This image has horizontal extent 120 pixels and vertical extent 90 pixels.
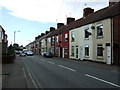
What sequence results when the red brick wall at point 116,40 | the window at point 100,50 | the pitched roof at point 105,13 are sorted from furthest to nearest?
the window at point 100,50
the pitched roof at point 105,13
the red brick wall at point 116,40

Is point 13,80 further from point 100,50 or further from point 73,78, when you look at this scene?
point 100,50

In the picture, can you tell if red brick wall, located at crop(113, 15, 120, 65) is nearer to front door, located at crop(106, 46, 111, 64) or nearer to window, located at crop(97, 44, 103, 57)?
front door, located at crop(106, 46, 111, 64)

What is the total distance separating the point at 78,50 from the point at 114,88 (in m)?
23.9

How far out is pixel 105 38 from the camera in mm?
23625

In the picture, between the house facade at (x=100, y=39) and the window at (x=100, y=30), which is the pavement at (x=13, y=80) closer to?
the house facade at (x=100, y=39)

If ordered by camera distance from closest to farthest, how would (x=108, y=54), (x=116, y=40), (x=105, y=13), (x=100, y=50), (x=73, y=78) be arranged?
(x=73, y=78), (x=116, y=40), (x=108, y=54), (x=100, y=50), (x=105, y=13)

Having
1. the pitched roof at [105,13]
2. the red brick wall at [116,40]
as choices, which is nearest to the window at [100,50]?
the red brick wall at [116,40]

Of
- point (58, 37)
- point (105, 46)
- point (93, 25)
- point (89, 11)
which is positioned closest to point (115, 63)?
point (105, 46)

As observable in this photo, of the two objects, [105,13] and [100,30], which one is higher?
[105,13]

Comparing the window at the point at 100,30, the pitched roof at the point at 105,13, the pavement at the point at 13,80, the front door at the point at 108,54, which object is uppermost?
the pitched roof at the point at 105,13

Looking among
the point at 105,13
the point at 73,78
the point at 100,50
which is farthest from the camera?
the point at 105,13

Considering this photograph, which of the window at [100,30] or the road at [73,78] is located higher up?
the window at [100,30]

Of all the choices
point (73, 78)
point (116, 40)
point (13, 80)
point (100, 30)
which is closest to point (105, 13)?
point (100, 30)

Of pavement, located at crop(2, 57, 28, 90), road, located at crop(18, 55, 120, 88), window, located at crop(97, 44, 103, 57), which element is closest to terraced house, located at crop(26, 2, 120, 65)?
window, located at crop(97, 44, 103, 57)
